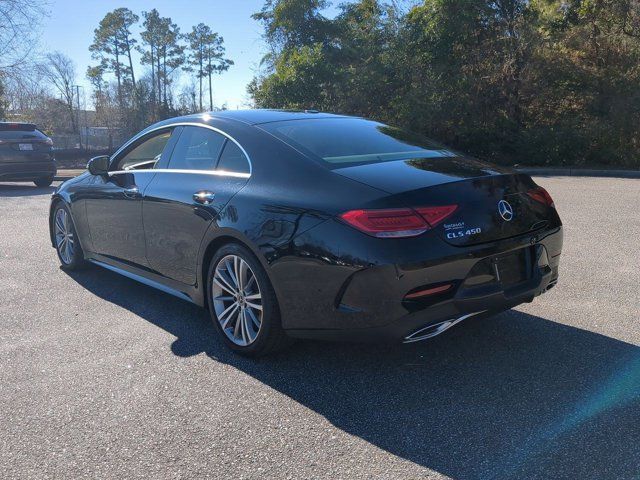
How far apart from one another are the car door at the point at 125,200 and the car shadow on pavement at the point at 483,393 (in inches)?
32.4

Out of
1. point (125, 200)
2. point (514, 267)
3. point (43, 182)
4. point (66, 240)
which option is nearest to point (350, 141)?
point (514, 267)

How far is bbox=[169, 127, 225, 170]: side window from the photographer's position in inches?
166

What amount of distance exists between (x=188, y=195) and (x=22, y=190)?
478 inches

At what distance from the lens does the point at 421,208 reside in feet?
10.1

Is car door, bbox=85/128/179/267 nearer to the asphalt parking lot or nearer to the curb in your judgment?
the asphalt parking lot

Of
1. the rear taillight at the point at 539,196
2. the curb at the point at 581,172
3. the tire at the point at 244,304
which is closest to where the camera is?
the tire at the point at 244,304

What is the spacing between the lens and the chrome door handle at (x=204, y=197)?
3924mm

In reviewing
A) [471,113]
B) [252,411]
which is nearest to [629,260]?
[252,411]

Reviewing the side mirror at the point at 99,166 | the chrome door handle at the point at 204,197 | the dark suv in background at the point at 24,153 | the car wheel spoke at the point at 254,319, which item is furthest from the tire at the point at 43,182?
A: the car wheel spoke at the point at 254,319

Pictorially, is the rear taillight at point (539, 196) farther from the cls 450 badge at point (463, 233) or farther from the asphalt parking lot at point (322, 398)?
the asphalt parking lot at point (322, 398)

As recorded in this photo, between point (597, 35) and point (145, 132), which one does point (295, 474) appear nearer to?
point (145, 132)

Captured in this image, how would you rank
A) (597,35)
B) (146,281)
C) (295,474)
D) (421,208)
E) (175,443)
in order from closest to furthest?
(295,474)
(175,443)
(421,208)
(146,281)
(597,35)

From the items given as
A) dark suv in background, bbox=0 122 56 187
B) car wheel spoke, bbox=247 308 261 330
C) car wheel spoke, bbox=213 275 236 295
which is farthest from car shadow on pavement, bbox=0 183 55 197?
car wheel spoke, bbox=247 308 261 330

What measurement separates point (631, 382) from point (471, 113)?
52.0 feet
